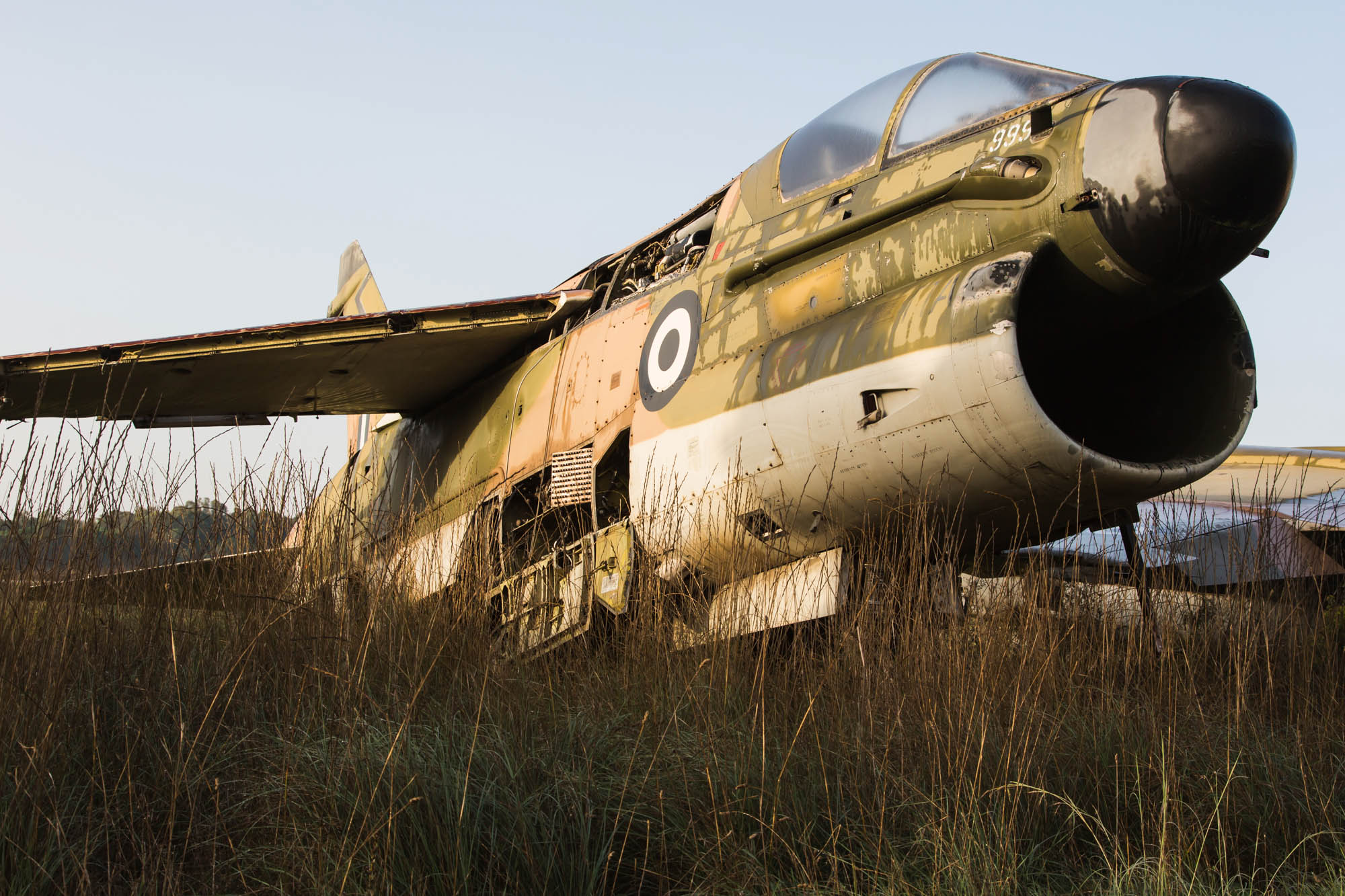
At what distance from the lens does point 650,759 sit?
3.56 meters

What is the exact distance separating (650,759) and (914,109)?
313cm

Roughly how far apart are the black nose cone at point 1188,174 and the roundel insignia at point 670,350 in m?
2.10

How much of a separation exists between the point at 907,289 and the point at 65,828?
11.3ft

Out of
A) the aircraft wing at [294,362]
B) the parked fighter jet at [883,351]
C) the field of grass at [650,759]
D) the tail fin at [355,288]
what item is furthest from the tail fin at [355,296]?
the field of grass at [650,759]

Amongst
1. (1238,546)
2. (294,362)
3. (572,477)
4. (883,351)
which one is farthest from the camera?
(294,362)

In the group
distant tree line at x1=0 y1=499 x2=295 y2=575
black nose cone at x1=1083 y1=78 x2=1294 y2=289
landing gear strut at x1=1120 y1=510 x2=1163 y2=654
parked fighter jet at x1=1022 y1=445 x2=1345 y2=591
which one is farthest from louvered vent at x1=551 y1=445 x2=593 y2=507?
black nose cone at x1=1083 y1=78 x2=1294 y2=289

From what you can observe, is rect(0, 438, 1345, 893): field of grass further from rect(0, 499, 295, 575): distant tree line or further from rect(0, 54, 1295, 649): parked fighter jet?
rect(0, 54, 1295, 649): parked fighter jet

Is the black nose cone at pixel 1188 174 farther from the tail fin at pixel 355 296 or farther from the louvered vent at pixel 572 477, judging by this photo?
the tail fin at pixel 355 296

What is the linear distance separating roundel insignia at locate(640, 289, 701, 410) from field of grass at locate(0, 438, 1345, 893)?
138 cm

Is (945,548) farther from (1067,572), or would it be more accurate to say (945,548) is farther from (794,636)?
(1067,572)

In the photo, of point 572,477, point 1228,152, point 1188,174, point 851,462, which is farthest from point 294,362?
point 1228,152

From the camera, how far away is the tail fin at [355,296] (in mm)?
11123

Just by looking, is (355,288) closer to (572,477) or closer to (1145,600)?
(572,477)

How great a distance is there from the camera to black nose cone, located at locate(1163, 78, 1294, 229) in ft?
12.4
